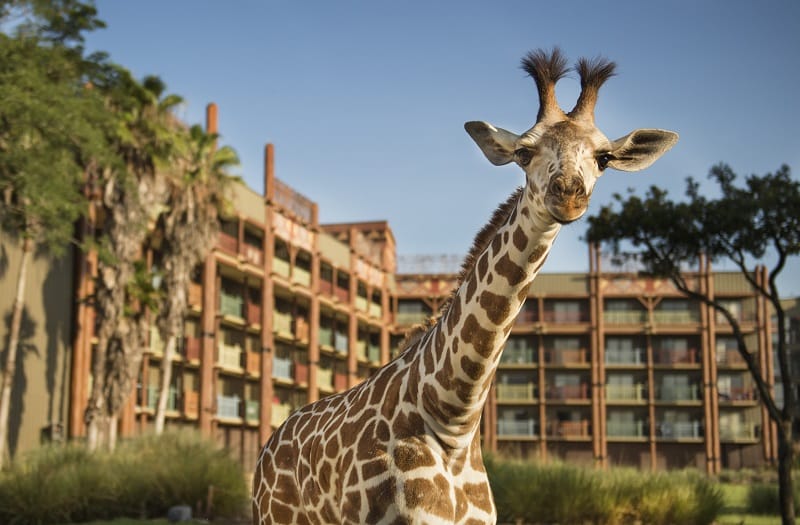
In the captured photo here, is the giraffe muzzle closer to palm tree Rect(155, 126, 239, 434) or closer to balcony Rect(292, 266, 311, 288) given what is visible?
palm tree Rect(155, 126, 239, 434)

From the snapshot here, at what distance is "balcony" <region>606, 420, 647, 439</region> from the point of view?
207 ft

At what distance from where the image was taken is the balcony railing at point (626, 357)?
212ft

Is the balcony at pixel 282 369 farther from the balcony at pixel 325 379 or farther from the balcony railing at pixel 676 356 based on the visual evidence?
the balcony railing at pixel 676 356

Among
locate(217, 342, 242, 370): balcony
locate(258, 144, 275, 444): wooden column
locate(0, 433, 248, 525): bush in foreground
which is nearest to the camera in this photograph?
locate(0, 433, 248, 525): bush in foreground

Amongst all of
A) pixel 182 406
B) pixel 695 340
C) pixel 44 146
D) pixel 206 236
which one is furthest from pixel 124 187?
pixel 695 340

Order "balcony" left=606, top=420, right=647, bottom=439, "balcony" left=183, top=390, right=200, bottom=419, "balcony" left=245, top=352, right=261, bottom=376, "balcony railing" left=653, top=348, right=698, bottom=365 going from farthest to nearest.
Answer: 1. "balcony railing" left=653, top=348, right=698, bottom=365
2. "balcony" left=606, top=420, right=647, bottom=439
3. "balcony" left=245, top=352, right=261, bottom=376
4. "balcony" left=183, top=390, right=200, bottom=419

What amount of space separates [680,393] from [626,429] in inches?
174

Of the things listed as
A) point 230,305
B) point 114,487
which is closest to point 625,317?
point 230,305

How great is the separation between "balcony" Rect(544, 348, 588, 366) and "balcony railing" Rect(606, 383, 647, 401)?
2.55 m

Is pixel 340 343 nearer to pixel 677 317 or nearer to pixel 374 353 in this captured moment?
pixel 374 353

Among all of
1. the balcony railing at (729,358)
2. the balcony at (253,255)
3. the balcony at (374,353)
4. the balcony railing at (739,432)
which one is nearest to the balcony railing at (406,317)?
the balcony at (374,353)

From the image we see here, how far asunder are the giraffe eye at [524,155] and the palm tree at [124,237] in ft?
80.5

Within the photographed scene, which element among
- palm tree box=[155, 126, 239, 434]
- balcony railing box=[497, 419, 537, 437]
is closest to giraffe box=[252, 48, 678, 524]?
palm tree box=[155, 126, 239, 434]

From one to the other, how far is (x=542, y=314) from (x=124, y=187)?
42.5m
